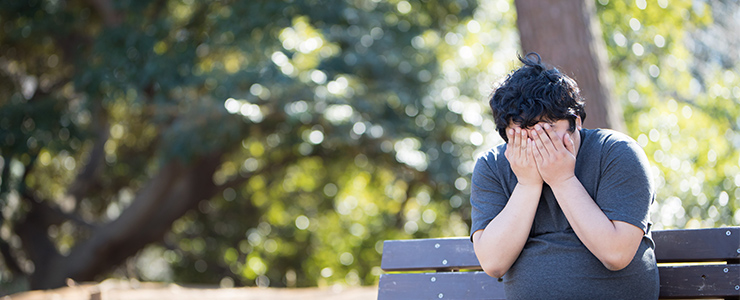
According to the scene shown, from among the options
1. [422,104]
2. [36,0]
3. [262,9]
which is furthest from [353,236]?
[36,0]

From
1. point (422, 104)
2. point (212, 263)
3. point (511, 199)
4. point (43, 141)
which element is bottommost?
point (212, 263)

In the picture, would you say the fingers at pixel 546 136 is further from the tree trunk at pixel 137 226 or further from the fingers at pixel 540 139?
the tree trunk at pixel 137 226

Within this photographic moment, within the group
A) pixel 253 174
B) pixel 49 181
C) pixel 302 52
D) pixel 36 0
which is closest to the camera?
pixel 302 52

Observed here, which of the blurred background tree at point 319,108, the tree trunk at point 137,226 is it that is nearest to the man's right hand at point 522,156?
the blurred background tree at point 319,108

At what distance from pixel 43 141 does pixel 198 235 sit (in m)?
5.63

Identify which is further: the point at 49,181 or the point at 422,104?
the point at 49,181

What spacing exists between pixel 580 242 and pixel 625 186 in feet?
0.76

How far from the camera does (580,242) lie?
225cm

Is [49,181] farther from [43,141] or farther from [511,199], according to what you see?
[511,199]

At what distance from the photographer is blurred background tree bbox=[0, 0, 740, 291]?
7.29m

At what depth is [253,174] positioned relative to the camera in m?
11.3

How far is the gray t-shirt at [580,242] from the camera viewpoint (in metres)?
2.19

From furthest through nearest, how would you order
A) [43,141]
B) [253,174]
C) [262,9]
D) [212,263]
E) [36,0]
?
[212,263], [253,174], [36,0], [43,141], [262,9]

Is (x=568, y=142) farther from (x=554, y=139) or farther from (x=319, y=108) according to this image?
(x=319, y=108)
